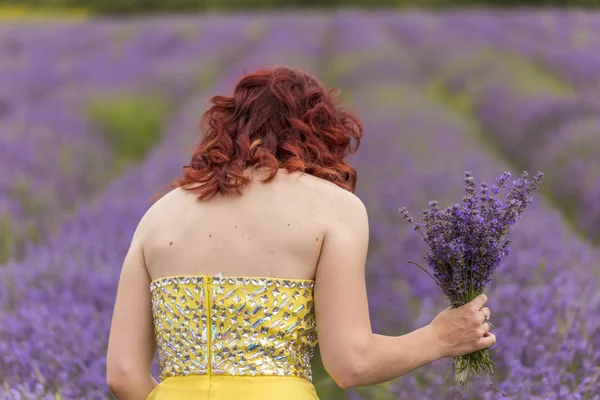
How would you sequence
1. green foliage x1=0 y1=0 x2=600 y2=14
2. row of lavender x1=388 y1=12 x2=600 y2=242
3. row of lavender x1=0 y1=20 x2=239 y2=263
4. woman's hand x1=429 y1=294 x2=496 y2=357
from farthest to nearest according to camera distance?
green foliage x1=0 y1=0 x2=600 y2=14
row of lavender x1=388 y1=12 x2=600 y2=242
row of lavender x1=0 y1=20 x2=239 y2=263
woman's hand x1=429 y1=294 x2=496 y2=357

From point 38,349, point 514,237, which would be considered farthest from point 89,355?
point 514,237

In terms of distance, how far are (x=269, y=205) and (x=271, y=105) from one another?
0.24 meters

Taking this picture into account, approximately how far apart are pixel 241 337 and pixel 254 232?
0.22 metres

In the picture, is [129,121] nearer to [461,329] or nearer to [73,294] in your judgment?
[73,294]

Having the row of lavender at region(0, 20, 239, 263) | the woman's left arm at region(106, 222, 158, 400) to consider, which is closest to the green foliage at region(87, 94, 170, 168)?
the row of lavender at region(0, 20, 239, 263)

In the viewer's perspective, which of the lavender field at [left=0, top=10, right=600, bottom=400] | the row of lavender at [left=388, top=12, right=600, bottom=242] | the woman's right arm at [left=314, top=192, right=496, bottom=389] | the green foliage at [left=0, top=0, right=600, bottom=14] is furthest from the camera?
the green foliage at [left=0, top=0, right=600, bottom=14]

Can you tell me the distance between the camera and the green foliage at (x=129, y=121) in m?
7.97

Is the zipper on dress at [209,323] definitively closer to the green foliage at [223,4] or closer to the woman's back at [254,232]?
the woman's back at [254,232]

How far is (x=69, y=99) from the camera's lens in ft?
28.5

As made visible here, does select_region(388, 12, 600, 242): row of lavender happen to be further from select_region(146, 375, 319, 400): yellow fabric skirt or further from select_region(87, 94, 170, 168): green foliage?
select_region(146, 375, 319, 400): yellow fabric skirt

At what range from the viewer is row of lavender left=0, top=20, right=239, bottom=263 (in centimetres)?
576

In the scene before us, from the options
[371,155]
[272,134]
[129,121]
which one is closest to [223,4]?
[129,121]

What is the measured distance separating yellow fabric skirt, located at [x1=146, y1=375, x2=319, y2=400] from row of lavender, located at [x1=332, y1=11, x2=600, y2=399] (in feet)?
2.87

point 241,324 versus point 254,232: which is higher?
point 254,232
